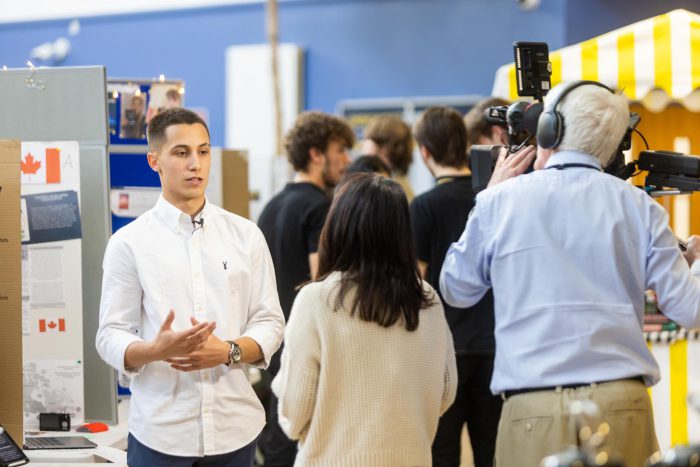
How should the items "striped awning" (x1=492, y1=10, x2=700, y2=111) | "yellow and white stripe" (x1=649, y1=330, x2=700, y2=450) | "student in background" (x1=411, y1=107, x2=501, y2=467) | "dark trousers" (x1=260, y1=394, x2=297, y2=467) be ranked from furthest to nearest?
"yellow and white stripe" (x1=649, y1=330, x2=700, y2=450), "striped awning" (x1=492, y1=10, x2=700, y2=111), "dark trousers" (x1=260, y1=394, x2=297, y2=467), "student in background" (x1=411, y1=107, x2=501, y2=467)

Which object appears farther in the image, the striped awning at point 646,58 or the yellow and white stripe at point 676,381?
the yellow and white stripe at point 676,381

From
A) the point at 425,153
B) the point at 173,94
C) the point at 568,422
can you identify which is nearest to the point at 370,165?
the point at 425,153

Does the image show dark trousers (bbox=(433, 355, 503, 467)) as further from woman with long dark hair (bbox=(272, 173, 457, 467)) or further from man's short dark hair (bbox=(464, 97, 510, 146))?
man's short dark hair (bbox=(464, 97, 510, 146))

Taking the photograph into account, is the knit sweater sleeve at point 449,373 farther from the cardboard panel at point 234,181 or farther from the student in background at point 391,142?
the student in background at point 391,142

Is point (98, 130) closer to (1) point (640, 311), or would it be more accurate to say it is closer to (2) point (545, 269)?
(2) point (545, 269)

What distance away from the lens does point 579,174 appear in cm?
193

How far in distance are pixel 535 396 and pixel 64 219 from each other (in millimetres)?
1418

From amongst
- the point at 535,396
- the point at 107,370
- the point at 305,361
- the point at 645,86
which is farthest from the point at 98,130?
the point at 645,86

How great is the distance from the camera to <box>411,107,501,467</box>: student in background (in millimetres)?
2828

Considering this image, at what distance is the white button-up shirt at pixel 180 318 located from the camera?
1965 mm

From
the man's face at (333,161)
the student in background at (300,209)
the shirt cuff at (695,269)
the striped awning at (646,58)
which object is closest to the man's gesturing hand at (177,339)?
the shirt cuff at (695,269)

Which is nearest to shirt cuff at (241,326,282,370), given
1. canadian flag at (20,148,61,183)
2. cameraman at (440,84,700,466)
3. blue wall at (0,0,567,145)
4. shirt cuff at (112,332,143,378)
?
shirt cuff at (112,332,143,378)

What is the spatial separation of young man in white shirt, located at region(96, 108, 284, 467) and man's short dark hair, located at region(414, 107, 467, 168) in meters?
1.16

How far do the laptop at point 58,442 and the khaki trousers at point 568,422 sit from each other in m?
1.16
